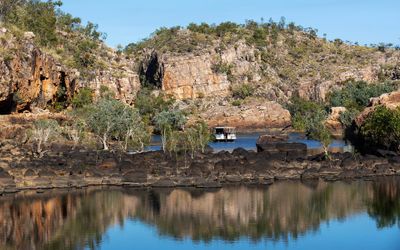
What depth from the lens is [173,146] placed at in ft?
289

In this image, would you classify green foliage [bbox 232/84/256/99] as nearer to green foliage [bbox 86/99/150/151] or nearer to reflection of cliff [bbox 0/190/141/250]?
green foliage [bbox 86/99/150/151]

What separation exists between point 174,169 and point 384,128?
96.7ft

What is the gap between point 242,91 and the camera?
19462cm

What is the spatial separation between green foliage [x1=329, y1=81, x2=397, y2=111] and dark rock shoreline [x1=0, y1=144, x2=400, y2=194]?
89.2 metres

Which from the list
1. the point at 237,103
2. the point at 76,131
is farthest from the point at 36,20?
the point at 237,103

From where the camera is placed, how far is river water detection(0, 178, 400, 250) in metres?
44.8

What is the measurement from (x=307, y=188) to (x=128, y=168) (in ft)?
58.9

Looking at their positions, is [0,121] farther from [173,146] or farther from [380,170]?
[380,170]

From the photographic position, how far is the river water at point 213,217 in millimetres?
44781

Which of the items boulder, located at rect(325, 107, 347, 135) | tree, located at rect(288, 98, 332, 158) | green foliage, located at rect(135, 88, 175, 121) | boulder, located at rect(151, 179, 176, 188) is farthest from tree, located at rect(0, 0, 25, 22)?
boulder, located at rect(151, 179, 176, 188)

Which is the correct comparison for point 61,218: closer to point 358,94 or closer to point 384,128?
point 384,128

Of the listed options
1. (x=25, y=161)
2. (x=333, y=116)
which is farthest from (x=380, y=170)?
(x=333, y=116)

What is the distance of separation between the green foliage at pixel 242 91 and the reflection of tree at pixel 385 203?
126 m

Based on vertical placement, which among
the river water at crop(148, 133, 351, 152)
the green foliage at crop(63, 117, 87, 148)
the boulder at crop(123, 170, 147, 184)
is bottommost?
the boulder at crop(123, 170, 147, 184)
